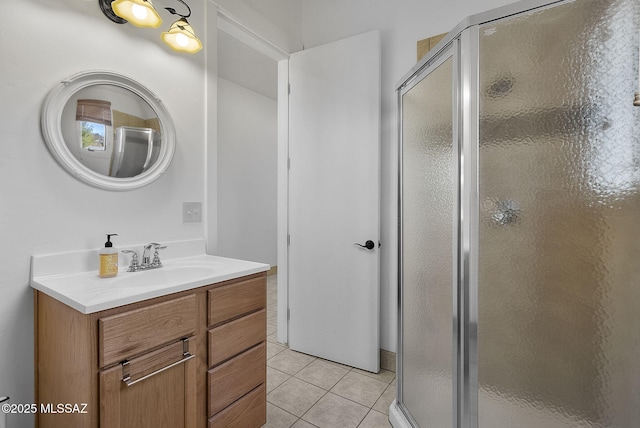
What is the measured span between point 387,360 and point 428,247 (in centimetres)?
117

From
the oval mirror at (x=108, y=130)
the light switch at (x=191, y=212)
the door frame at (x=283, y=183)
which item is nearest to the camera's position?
the oval mirror at (x=108, y=130)

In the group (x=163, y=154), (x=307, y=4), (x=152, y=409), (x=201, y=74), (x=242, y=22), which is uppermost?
(x=307, y=4)

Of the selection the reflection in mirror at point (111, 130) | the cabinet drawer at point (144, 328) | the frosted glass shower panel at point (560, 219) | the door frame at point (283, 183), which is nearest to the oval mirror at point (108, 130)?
the reflection in mirror at point (111, 130)

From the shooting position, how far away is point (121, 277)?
133 centimetres

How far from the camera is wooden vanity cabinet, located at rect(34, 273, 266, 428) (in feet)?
3.09

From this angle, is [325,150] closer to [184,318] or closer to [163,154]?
[163,154]

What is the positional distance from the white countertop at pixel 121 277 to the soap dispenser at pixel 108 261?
28 mm

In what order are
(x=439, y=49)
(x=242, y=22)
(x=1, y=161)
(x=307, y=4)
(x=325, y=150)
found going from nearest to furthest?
(x=1, y=161) < (x=439, y=49) < (x=242, y=22) < (x=325, y=150) < (x=307, y=4)

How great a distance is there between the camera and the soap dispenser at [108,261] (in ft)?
4.21

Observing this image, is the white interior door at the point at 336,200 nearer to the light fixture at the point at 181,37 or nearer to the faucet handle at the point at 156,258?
the light fixture at the point at 181,37

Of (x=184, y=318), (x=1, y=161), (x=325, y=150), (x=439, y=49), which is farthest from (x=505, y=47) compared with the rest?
(x=1, y=161)

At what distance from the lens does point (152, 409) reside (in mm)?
1061

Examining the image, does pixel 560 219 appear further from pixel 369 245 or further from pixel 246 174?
pixel 246 174

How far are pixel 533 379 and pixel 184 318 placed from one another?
4.13ft
